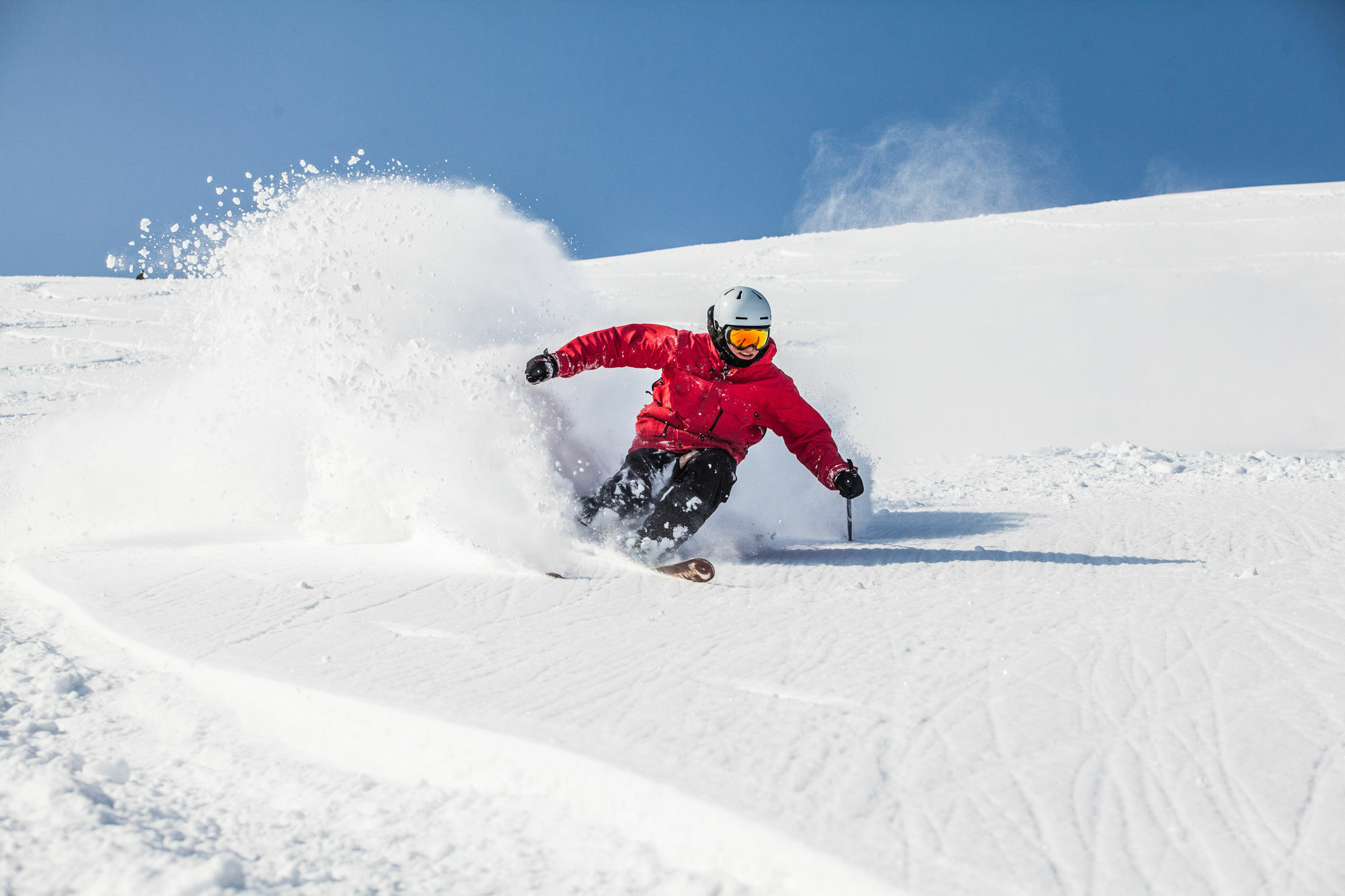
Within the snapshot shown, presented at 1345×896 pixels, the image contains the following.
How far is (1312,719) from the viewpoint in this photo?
5.68 ft

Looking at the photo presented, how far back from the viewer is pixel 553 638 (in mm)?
2303

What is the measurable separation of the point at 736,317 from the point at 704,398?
1.28 feet

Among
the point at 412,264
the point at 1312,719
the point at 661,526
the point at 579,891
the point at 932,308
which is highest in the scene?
the point at 932,308

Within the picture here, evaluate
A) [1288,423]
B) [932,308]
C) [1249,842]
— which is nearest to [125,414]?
[1249,842]

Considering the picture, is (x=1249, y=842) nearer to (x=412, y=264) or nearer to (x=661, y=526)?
(x=661, y=526)

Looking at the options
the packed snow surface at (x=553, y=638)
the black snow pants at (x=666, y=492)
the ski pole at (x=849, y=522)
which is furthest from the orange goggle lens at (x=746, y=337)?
the packed snow surface at (x=553, y=638)

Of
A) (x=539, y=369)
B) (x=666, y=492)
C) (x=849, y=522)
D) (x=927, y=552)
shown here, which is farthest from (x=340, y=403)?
(x=927, y=552)

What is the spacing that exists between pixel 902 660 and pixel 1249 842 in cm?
87

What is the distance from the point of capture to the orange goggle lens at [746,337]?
3695mm

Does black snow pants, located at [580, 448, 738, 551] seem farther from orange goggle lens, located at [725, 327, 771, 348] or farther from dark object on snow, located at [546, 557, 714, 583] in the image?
orange goggle lens, located at [725, 327, 771, 348]

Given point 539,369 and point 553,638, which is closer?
point 553,638

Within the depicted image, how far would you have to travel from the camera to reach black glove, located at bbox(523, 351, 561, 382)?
3.67m

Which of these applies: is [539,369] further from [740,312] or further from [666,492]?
[740,312]

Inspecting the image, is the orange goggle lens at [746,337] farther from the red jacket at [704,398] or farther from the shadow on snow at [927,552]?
the shadow on snow at [927,552]
